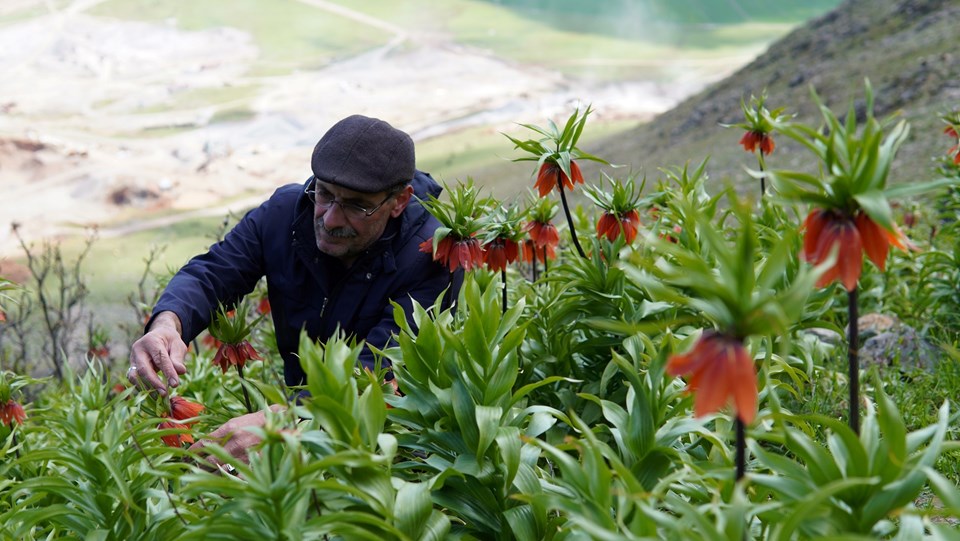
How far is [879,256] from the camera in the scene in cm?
121

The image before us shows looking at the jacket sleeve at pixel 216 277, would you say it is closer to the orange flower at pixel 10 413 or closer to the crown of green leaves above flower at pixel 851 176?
the orange flower at pixel 10 413

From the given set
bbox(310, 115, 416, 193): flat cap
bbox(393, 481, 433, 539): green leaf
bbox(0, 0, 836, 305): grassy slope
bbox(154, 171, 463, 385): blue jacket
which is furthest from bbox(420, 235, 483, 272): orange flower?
bbox(0, 0, 836, 305): grassy slope

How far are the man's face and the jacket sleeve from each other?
35 cm

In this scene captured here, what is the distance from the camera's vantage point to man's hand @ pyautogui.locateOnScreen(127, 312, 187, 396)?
217 cm

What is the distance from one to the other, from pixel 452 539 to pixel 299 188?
1.90m

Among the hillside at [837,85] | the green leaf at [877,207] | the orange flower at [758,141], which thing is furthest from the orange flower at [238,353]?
the hillside at [837,85]

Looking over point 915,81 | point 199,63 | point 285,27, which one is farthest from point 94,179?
point 915,81

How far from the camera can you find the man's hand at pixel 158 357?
2.17 meters

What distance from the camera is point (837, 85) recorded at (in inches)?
678

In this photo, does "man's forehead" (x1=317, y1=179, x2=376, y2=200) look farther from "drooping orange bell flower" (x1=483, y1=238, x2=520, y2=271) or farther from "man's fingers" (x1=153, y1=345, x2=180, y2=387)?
"man's fingers" (x1=153, y1=345, x2=180, y2=387)

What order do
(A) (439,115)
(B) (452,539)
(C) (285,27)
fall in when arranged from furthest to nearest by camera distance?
(C) (285,27), (A) (439,115), (B) (452,539)

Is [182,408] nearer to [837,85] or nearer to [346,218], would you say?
[346,218]

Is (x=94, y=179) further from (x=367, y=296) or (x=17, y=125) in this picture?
(x=367, y=296)

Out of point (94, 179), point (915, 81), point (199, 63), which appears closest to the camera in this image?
point (915, 81)
